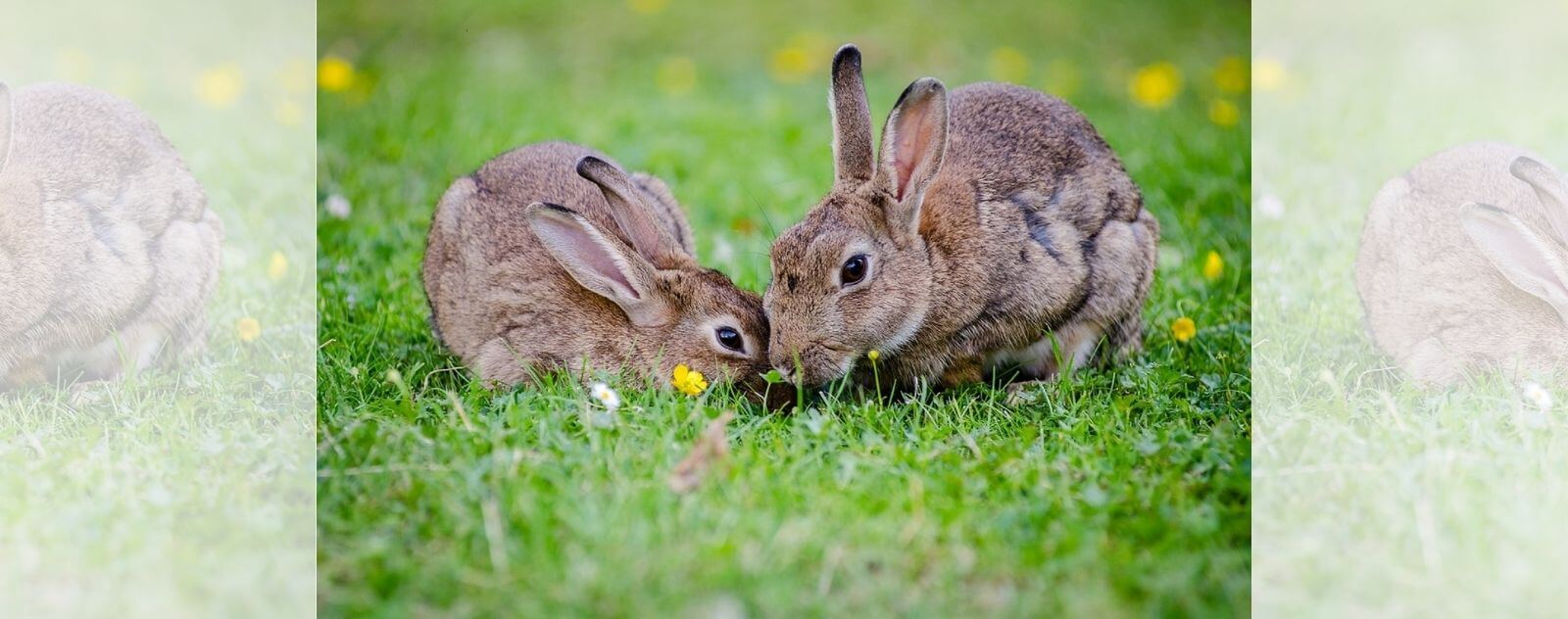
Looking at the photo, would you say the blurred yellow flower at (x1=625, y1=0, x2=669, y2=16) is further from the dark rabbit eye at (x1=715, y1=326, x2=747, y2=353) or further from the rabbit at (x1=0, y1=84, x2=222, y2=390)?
the dark rabbit eye at (x1=715, y1=326, x2=747, y2=353)

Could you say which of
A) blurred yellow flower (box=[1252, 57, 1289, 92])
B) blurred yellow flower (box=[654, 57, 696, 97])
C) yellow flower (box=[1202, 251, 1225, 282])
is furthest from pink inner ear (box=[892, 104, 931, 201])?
blurred yellow flower (box=[654, 57, 696, 97])

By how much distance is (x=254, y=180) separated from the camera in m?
6.21

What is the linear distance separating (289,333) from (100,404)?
0.73 metres

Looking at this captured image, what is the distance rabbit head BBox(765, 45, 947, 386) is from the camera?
441 cm

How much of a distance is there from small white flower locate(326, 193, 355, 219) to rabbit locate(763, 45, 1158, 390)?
98.4 inches

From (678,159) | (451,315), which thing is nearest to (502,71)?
(678,159)

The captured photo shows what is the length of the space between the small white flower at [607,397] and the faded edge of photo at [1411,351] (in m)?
1.81

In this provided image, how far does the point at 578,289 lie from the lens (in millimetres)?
4855

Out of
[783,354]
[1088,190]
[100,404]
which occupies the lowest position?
[100,404]

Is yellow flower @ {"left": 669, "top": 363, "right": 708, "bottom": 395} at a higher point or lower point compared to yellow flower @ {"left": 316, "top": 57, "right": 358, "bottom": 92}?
lower

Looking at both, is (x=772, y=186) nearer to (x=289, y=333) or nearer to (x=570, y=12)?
(x=289, y=333)

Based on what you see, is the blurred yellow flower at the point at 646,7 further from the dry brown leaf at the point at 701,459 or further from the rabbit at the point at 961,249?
the dry brown leaf at the point at 701,459

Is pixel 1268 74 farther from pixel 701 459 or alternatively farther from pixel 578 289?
pixel 701 459

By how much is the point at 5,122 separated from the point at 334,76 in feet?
11.1
